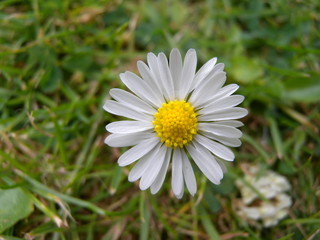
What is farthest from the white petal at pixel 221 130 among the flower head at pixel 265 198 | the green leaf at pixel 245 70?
the green leaf at pixel 245 70

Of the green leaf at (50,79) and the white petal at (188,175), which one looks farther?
the green leaf at (50,79)

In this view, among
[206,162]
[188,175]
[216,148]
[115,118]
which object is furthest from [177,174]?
[115,118]

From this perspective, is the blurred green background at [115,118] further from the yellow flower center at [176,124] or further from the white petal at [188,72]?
the white petal at [188,72]

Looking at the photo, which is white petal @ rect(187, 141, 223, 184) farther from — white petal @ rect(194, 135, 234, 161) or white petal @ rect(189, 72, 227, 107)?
white petal @ rect(189, 72, 227, 107)

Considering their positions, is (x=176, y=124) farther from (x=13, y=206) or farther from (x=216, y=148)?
(x=13, y=206)

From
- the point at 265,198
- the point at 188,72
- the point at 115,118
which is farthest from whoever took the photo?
the point at 115,118

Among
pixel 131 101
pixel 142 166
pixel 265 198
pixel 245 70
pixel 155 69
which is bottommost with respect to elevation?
pixel 265 198

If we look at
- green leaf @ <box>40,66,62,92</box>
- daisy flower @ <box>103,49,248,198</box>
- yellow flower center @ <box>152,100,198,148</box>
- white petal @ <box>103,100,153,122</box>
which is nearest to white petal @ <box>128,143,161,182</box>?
daisy flower @ <box>103,49,248,198</box>
